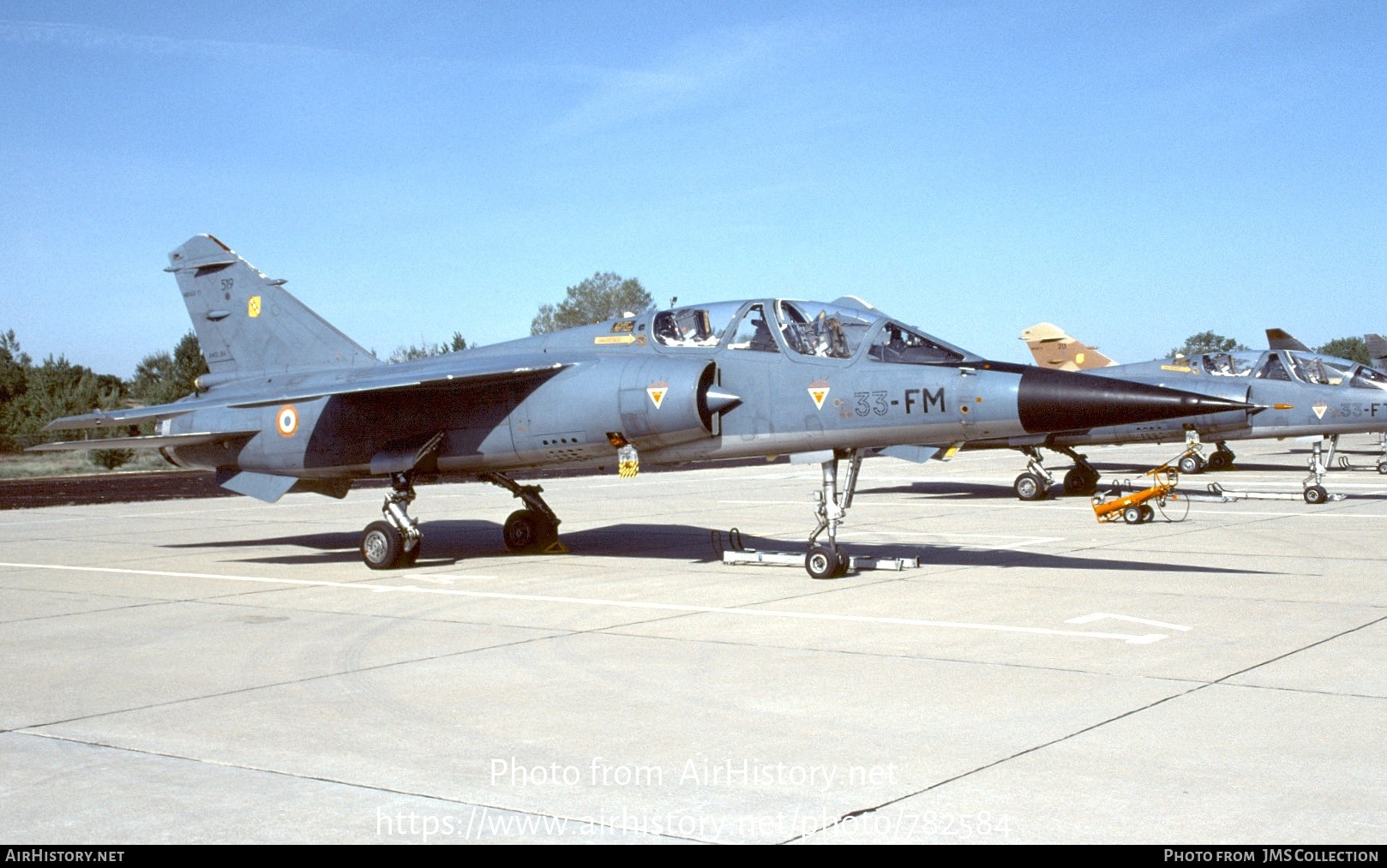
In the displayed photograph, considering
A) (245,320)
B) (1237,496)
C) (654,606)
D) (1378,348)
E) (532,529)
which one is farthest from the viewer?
(1378,348)

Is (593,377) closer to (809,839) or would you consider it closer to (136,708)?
(136,708)

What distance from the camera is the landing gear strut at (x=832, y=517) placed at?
1182cm

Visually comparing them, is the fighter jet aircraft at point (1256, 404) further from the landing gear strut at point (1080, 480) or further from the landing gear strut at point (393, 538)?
the landing gear strut at point (393, 538)

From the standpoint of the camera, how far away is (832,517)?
11.9 metres

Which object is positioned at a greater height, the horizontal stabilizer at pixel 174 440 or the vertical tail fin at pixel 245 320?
the vertical tail fin at pixel 245 320

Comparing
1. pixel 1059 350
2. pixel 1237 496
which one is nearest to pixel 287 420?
pixel 1237 496

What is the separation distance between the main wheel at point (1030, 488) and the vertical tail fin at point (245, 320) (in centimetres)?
1248

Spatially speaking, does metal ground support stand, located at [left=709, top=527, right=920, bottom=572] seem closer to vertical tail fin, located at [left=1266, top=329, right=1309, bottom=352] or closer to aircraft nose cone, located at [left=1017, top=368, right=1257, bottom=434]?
aircraft nose cone, located at [left=1017, top=368, right=1257, bottom=434]

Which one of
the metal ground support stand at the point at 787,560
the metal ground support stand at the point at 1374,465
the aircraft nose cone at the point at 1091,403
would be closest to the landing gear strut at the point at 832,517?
the metal ground support stand at the point at 787,560

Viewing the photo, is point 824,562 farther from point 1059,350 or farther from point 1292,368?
point 1059,350

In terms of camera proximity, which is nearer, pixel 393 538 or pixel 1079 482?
pixel 393 538

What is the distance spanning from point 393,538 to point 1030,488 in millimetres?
13085

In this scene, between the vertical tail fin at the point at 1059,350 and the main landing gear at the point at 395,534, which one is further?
the vertical tail fin at the point at 1059,350

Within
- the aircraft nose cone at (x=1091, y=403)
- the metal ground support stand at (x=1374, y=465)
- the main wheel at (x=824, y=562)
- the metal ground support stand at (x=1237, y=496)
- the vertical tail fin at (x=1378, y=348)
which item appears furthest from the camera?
the vertical tail fin at (x=1378, y=348)
